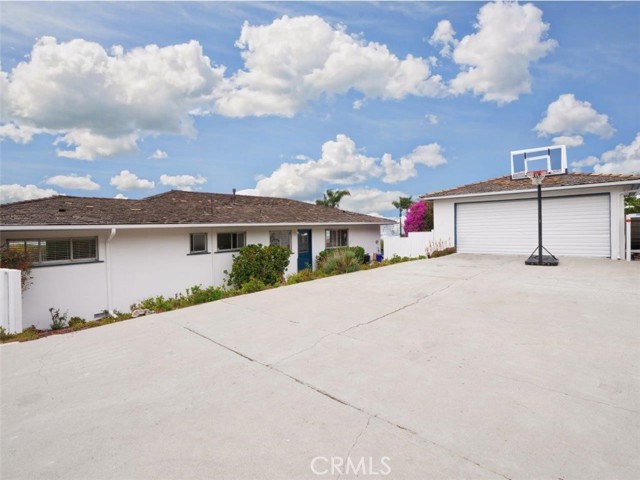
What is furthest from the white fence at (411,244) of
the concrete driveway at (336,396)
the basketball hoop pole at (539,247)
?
the concrete driveway at (336,396)

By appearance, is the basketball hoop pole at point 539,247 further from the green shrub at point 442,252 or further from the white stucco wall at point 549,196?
the green shrub at point 442,252

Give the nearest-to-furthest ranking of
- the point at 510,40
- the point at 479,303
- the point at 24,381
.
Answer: the point at 24,381 < the point at 479,303 < the point at 510,40

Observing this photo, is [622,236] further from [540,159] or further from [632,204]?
[632,204]

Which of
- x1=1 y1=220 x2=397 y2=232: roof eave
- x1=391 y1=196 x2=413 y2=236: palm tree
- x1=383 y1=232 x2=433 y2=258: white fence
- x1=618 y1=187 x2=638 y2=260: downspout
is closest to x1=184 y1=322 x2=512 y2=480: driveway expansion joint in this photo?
x1=1 y1=220 x2=397 y2=232: roof eave

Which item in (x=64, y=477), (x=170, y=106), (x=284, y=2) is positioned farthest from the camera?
(x=170, y=106)

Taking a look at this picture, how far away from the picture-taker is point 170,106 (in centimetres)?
1123

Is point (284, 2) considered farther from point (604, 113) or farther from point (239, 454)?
point (604, 113)

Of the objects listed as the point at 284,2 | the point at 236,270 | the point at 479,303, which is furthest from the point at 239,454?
the point at 284,2

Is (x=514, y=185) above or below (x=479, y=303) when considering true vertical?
above

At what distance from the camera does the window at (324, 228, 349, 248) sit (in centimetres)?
1767

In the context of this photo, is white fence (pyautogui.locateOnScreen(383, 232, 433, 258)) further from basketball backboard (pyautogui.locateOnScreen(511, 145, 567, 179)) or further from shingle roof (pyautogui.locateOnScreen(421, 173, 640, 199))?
basketball backboard (pyautogui.locateOnScreen(511, 145, 567, 179))

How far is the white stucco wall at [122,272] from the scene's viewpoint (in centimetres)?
831

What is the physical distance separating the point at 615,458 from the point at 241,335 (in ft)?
13.5

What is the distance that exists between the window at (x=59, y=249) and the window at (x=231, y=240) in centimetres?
428
